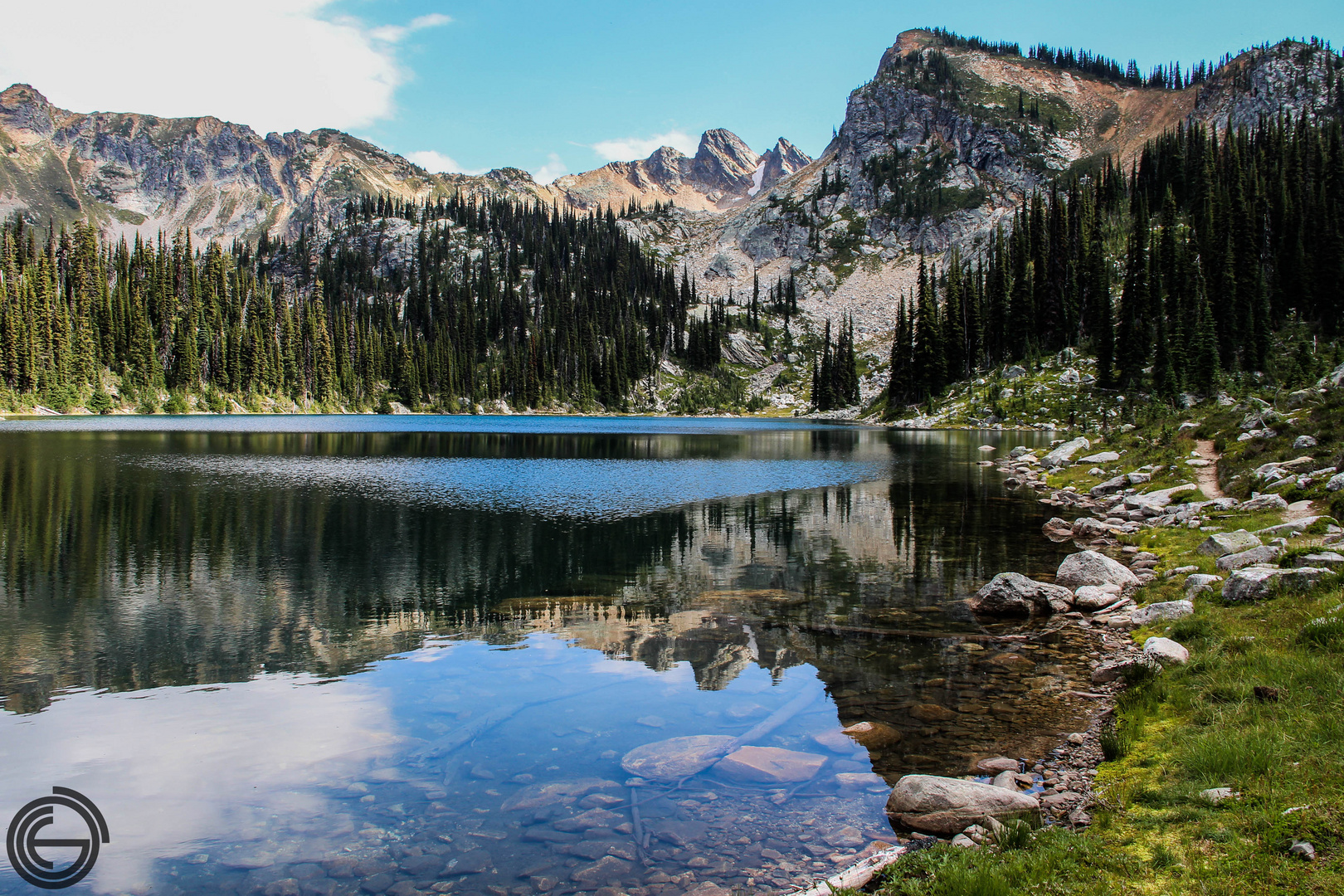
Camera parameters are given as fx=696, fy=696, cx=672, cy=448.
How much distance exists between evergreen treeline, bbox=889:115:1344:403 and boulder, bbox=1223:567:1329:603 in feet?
203

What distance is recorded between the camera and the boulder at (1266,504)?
74.5 ft

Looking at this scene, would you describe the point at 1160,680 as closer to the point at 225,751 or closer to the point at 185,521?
the point at 225,751

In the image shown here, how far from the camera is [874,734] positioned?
41.6ft

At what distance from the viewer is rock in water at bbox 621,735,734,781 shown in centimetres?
1142

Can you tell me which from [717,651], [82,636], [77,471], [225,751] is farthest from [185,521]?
[717,651]

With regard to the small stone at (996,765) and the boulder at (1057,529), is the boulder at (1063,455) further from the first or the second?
the small stone at (996,765)

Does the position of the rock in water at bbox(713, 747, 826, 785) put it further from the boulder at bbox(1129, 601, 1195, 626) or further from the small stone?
the boulder at bbox(1129, 601, 1195, 626)

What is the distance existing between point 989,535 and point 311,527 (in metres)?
32.2

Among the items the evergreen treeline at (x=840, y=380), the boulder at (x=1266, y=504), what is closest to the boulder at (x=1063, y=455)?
the boulder at (x=1266, y=504)

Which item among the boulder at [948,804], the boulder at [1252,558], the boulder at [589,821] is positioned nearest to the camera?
the boulder at [948,804]

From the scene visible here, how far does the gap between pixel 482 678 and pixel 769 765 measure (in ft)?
24.4

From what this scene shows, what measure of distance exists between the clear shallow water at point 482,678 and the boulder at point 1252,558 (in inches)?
183

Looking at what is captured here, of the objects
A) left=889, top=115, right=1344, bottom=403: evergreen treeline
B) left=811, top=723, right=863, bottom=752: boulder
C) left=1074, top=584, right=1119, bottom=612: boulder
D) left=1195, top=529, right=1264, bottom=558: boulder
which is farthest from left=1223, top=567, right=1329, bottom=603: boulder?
left=889, top=115, right=1344, bottom=403: evergreen treeline

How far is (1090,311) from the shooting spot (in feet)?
380
